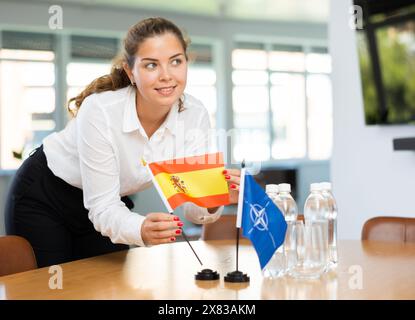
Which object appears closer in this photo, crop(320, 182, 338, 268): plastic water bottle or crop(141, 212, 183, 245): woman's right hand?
crop(141, 212, 183, 245): woman's right hand

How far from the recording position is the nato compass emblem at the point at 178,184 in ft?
6.71

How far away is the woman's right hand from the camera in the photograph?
1945 millimetres

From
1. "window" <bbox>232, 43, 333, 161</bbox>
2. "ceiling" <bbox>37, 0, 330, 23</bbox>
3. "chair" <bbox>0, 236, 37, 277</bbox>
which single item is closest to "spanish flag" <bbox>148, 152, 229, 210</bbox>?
"chair" <bbox>0, 236, 37, 277</bbox>

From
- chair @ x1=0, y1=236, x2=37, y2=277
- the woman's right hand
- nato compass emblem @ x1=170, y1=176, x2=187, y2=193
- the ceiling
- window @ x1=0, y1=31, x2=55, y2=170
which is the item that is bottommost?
chair @ x1=0, y1=236, x2=37, y2=277

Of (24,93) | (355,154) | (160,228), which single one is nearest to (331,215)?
(160,228)

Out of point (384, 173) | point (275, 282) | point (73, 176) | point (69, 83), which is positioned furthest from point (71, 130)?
point (69, 83)

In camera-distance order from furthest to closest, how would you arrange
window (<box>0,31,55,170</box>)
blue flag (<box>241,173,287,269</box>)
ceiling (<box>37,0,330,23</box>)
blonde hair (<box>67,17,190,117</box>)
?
ceiling (<box>37,0,330,23</box>) < window (<box>0,31,55,170</box>) < blonde hair (<box>67,17,190,117</box>) < blue flag (<box>241,173,287,269</box>)

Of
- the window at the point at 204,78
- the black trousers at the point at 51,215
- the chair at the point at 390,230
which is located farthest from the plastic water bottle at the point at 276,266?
the window at the point at 204,78

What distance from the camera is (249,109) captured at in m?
12.6

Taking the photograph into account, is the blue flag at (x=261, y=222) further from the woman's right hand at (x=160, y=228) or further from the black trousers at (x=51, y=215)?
the black trousers at (x=51, y=215)

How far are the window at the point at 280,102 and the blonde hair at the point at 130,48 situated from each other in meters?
9.50

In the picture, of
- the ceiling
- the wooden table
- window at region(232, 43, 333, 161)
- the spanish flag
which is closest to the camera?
the wooden table

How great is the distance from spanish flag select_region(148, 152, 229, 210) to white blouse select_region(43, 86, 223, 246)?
0.13 m

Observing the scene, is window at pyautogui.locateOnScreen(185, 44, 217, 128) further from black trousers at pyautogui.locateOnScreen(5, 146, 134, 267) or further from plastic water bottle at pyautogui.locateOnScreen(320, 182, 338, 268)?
plastic water bottle at pyautogui.locateOnScreen(320, 182, 338, 268)
